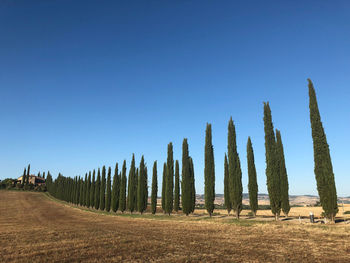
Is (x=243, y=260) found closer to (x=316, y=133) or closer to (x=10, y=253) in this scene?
(x=10, y=253)

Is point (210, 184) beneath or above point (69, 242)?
above

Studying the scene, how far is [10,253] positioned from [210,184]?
2781cm

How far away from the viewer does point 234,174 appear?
102 ft

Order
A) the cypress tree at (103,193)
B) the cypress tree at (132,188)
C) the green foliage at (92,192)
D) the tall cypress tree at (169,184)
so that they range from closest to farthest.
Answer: the tall cypress tree at (169,184) → the cypress tree at (132,188) → the cypress tree at (103,193) → the green foliage at (92,192)

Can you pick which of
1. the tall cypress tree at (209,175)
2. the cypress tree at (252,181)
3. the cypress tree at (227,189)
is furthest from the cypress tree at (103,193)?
the cypress tree at (252,181)

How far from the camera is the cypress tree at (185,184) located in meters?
38.2

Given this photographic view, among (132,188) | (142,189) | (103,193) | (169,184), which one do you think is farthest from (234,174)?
(103,193)

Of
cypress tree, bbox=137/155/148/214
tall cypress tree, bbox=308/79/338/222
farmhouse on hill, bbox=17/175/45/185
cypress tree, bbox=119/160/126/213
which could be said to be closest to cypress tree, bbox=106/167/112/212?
cypress tree, bbox=119/160/126/213

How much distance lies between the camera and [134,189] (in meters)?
48.3

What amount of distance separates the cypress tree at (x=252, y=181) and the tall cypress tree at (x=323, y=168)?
8.57m

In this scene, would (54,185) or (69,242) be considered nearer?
(69,242)

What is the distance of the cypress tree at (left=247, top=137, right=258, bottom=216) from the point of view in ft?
97.6

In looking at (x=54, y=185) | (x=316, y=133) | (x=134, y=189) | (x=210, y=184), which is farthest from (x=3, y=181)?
(x=316, y=133)

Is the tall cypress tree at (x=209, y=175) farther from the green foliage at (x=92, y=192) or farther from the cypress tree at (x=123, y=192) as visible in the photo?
the green foliage at (x=92, y=192)
